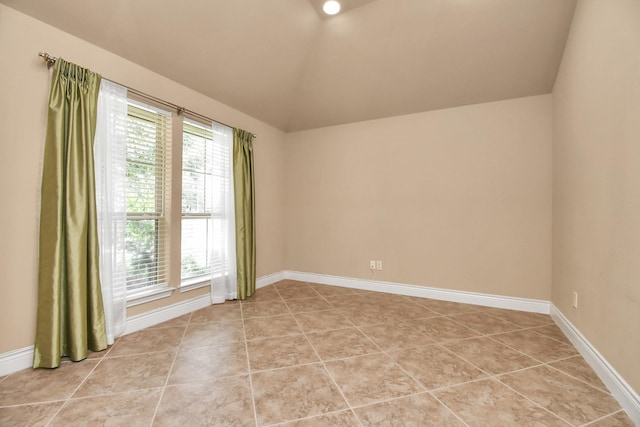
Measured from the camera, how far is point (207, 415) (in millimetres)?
1476

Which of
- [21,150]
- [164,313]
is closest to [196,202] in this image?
[164,313]

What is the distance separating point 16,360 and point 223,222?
1.96 metres

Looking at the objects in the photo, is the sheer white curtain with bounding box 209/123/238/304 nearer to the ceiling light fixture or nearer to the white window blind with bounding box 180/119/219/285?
the white window blind with bounding box 180/119/219/285

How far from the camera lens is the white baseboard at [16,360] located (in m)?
1.82

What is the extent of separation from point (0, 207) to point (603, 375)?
161 inches

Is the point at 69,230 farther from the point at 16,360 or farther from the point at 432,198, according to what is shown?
the point at 432,198

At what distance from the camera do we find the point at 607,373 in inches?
68.5

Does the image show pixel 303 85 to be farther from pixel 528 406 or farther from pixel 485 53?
pixel 528 406

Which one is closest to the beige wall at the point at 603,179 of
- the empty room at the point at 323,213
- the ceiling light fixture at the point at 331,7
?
the empty room at the point at 323,213

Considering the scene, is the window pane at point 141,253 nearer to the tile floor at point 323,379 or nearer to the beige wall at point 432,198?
the tile floor at point 323,379

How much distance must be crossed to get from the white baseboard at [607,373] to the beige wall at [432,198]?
88 centimetres

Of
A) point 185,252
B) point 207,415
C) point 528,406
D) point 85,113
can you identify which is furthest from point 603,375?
point 85,113

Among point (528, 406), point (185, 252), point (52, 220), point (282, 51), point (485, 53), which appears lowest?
point (528, 406)

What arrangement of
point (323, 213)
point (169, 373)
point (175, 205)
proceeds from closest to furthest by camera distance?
point (169, 373)
point (175, 205)
point (323, 213)
